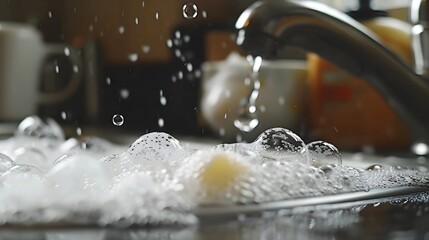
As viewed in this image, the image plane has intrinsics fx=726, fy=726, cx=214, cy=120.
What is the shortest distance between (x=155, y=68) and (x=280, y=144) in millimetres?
1038

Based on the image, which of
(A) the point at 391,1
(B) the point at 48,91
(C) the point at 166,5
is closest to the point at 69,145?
(A) the point at 391,1

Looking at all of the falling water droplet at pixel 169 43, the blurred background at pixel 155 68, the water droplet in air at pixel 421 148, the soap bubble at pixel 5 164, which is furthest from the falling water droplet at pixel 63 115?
the soap bubble at pixel 5 164

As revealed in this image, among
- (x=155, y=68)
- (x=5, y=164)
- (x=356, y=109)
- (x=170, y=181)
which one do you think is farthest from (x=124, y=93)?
(x=170, y=181)

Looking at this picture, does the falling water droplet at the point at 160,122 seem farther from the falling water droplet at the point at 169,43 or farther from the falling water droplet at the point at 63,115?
the falling water droplet at the point at 63,115

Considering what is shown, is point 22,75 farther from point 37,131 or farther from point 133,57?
point 37,131

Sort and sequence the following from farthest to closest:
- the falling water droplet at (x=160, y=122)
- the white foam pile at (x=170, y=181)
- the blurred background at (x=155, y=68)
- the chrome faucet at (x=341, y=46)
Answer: the falling water droplet at (x=160, y=122) → the blurred background at (x=155, y=68) → the chrome faucet at (x=341, y=46) → the white foam pile at (x=170, y=181)

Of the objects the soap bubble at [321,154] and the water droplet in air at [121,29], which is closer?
the soap bubble at [321,154]

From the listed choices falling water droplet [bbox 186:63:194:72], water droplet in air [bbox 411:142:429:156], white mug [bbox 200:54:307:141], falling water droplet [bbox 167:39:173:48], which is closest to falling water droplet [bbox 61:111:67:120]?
falling water droplet [bbox 167:39:173:48]

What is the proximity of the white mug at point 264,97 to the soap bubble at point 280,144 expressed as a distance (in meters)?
0.44

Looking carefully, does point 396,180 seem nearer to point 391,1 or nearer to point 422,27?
point 422,27

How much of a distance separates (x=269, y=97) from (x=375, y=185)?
21.7 inches

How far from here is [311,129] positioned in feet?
3.10

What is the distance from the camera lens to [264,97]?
3.19ft

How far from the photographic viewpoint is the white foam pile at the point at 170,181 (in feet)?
1.02
